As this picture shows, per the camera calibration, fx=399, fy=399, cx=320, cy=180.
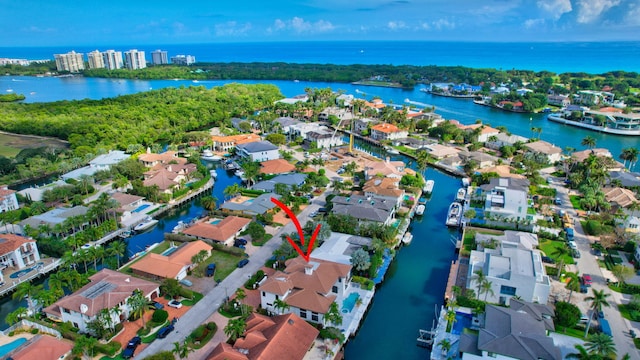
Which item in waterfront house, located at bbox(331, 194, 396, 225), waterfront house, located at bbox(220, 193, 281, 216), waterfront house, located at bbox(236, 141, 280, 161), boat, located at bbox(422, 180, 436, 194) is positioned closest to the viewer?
waterfront house, located at bbox(331, 194, 396, 225)

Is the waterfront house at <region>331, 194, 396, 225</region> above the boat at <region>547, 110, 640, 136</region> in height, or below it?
below

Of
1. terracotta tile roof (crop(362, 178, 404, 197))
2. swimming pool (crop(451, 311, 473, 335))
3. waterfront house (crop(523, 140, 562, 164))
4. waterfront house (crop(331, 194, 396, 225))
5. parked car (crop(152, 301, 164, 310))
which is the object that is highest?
waterfront house (crop(523, 140, 562, 164))

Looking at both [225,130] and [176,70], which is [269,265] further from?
[176,70]

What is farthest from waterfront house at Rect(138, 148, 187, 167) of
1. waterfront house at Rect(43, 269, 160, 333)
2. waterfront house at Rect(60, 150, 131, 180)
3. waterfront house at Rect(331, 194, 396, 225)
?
waterfront house at Rect(43, 269, 160, 333)

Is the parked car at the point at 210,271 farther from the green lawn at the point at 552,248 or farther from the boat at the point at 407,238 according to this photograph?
the green lawn at the point at 552,248

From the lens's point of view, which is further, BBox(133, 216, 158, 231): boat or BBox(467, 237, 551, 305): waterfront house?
BBox(133, 216, 158, 231): boat

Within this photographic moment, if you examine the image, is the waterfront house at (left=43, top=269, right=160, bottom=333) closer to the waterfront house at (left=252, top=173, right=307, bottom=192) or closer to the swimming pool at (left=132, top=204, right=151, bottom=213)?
the swimming pool at (left=132, top=204, right=151, bottom=213)

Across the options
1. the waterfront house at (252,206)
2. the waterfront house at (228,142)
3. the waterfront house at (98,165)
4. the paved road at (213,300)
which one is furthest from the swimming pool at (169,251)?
the waterfront house at (228,142)

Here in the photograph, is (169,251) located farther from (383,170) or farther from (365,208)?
(383,170)
